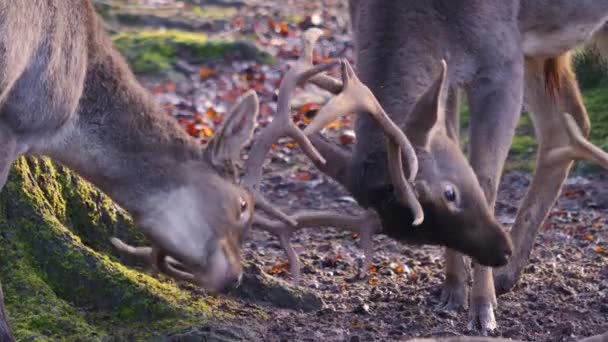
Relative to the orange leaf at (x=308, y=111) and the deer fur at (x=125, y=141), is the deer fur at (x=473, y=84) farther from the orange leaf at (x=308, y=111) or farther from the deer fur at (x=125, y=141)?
the orange leaf at (x=308, y=111)

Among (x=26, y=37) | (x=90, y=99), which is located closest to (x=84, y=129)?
(x=90, y=99)

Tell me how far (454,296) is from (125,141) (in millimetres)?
2248

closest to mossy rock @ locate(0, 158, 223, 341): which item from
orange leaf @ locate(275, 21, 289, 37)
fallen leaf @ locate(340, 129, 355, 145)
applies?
fallen leaf @ locate(340, 129, 355, 145)

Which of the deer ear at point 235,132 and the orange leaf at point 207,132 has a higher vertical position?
the deer ear at point 235,132

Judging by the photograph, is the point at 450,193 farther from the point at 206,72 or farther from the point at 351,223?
the point at 206,72

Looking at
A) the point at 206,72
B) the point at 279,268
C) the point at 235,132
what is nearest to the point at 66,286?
the point at 235,132

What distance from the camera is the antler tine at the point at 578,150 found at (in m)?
7.37

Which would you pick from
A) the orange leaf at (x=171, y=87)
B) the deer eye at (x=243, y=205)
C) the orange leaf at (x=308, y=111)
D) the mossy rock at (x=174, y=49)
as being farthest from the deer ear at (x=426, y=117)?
the mossy rock at (x=174, y=49)

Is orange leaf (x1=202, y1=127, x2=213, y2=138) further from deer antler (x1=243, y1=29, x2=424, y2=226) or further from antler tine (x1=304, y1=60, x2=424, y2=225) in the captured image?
antler tine (x1=304, y1=60, x2=424, y2=225)

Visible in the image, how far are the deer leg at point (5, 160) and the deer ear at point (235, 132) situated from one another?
992 mm

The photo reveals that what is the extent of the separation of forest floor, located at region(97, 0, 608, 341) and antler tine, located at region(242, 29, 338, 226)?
673 mm

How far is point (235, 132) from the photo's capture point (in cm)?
646

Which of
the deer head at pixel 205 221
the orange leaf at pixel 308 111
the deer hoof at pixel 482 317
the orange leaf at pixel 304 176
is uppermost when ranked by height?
the deer head at pixel 205 221

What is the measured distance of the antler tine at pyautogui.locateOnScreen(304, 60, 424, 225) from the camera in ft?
21.7
